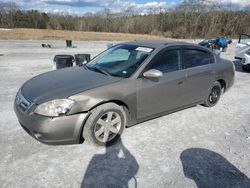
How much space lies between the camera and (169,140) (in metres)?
3.84

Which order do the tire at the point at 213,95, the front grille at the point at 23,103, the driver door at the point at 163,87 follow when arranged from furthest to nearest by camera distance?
the tire at the point at 213,95
the driver door at the point at 163,87
the front grille at the point at 23,103

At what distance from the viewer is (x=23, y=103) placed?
3.39 metres

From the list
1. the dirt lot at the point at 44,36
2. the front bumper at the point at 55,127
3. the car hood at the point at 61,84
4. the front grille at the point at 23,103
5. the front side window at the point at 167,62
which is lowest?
the dirt lot at the point at 44,36

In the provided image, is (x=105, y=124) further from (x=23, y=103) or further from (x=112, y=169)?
(x=23, y=103)

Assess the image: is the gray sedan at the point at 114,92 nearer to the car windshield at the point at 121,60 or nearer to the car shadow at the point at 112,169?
the car windshield at the point at 121,60

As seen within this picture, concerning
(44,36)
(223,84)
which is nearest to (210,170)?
(223,84)

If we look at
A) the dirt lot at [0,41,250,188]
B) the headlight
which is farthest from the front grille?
the dirt lot at [0,41,250,188]

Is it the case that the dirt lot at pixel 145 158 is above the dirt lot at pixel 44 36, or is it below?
above

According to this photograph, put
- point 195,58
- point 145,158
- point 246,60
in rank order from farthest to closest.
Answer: point 246,60 → point 195,58 → point 145,158

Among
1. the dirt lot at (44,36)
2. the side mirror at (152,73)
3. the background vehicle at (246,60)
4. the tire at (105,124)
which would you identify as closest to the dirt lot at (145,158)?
the tire at (105,124)

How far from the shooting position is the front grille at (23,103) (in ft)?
10.7

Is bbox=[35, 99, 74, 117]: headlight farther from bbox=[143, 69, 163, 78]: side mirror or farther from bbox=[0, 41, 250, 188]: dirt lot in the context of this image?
bbox=[143, 69, 163, 78]: side mirror

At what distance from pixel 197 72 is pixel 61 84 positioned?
8.96 feet

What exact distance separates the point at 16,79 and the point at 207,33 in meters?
43.4
